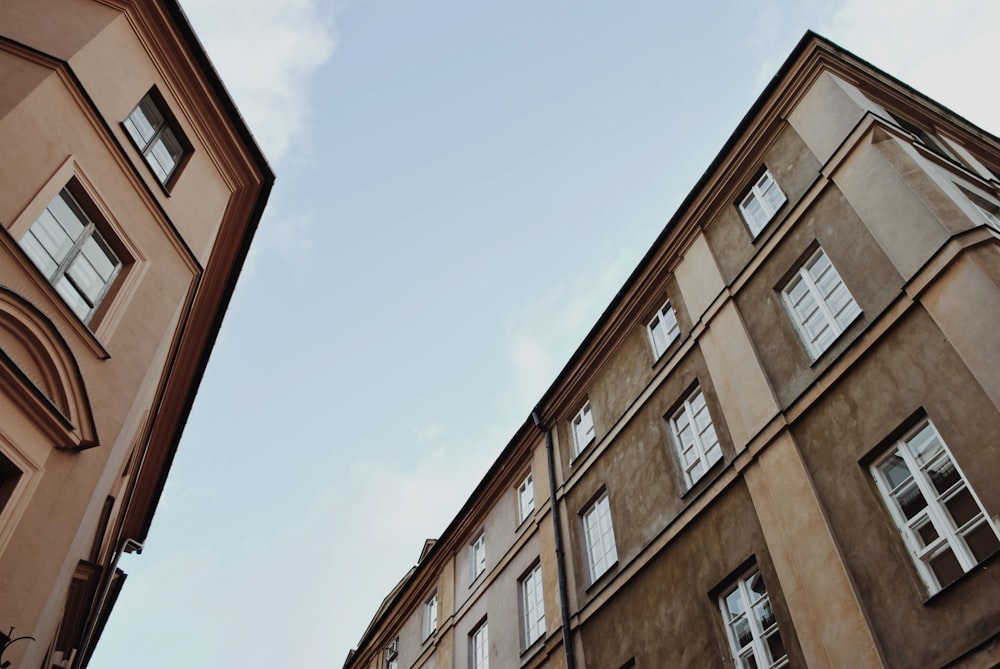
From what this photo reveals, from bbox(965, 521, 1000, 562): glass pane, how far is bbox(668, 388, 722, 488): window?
4.51 metres

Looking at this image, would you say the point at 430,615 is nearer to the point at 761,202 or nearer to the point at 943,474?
the point at 761,202

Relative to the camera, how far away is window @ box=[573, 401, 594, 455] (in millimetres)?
17422

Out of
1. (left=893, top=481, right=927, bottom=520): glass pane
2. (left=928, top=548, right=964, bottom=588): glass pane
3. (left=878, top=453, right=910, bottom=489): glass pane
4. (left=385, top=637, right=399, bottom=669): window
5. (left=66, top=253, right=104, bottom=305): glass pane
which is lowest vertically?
(left=928, top=548, right=964, bottom=588): glass pane

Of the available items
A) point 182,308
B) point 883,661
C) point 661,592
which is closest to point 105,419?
Answer: point 182,308

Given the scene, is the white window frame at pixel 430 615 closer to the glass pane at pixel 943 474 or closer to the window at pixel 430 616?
the window at pixel 430 616

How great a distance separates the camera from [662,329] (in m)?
15.8

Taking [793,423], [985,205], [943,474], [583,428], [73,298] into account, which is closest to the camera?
[943,474]

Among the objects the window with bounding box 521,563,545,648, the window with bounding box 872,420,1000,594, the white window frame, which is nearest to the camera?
the window with bounding box 872,420,1000,594

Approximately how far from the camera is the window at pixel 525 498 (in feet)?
63.0

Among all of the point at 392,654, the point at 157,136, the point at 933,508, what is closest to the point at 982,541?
the point at 933,508

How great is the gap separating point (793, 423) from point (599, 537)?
5659 mm

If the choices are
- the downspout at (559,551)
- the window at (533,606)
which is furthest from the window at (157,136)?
the window at (533,606)

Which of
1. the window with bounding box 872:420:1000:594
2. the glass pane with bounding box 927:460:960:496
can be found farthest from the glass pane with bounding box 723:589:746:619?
the glass pane with bounding box 927:460:960:496

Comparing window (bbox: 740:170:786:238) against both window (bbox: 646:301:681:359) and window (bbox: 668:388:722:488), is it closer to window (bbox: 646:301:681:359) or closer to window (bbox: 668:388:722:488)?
window (bbox: 646:301:681:359)
